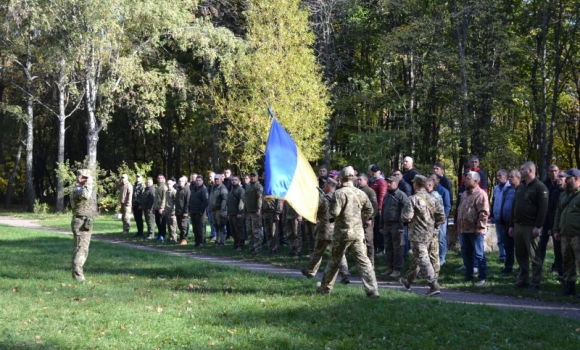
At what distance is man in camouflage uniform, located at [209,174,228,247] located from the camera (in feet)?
69.7

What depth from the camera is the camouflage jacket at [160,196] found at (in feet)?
77.7

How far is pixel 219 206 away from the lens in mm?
21438

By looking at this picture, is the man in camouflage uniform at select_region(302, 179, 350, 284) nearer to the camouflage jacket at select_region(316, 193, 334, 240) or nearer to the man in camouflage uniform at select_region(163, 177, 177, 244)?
the camouflage jacket at select_region(316, 193, 334, 240)

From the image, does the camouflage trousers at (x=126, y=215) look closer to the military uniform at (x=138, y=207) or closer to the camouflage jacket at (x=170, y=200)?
the military uniform at (x=138, y=207)

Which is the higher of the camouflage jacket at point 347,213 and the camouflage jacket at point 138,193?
the camouflage jacket at point 138,193

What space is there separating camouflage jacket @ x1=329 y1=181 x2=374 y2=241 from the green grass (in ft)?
3.26

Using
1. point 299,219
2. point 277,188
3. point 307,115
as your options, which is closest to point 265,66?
point 307,115

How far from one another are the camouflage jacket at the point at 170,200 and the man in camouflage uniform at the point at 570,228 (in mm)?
14038

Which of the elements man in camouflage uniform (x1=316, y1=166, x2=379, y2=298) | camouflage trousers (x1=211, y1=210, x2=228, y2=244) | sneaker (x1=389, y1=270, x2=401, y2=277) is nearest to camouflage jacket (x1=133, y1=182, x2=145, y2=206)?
camouflage trousers (x1=211, y1=210, x2=228, y2=244)

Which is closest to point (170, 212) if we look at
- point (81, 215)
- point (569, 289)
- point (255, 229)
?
point (255, 229)

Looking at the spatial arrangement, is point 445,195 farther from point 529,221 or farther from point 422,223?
point 422,223

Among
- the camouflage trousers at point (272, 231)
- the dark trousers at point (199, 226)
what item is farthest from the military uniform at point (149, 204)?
the camouflage trousers at point (272, 231)

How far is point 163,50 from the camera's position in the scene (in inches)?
1657

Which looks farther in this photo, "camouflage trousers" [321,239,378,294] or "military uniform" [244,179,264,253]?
"military uniform" [244,179,264,253]
